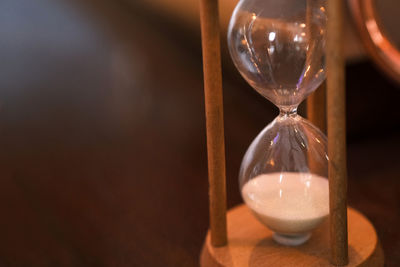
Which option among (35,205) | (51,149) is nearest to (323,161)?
(35,205)

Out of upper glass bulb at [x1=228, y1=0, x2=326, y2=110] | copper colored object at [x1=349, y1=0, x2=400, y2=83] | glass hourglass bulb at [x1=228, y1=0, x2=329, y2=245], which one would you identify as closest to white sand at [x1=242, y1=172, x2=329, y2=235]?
glass hourglass bulb at [x1=228, y1=0, x2=329, y2=245]

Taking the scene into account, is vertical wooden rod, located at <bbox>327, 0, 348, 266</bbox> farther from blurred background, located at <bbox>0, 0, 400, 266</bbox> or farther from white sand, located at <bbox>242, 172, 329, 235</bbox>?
blurred background, located at <bbox>0, 0, 400, 266</bbox>

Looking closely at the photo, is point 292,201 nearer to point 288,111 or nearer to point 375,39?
point 288,111

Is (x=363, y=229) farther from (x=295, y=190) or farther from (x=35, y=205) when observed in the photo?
(x=35, y=205)

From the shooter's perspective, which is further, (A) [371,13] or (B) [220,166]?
(A) [371,13]

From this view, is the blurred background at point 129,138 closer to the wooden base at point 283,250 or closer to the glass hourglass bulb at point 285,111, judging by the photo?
the wooden base at point 283,250

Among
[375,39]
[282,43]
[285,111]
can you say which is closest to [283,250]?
[285,111]
